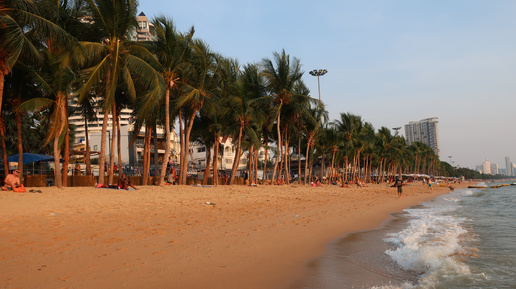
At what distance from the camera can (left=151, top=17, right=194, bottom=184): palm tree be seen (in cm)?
1944

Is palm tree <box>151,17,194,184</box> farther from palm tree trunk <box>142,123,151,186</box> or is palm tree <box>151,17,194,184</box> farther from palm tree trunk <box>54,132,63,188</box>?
palm tree trunk <box>54,132,63,188</box>

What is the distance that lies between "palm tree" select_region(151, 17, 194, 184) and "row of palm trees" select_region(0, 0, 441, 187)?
2.2 inches

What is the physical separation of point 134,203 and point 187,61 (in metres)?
11.6

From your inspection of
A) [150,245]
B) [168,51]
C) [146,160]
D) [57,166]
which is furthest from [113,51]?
[150,245]

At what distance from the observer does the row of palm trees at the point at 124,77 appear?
1479cm

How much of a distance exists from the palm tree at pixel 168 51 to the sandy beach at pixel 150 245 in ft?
32.3

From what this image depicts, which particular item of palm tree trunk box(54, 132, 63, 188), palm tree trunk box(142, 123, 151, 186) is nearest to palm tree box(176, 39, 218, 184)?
palm tree trunk box(142, 123, 151, 186)

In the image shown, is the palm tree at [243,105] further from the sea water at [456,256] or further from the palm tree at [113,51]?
the sea water at [456,256]

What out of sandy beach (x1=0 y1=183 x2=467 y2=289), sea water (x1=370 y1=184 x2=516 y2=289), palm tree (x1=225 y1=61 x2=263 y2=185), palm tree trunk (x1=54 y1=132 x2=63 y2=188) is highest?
palm tree (x1=225 y1=61 x2=263 y2=185)

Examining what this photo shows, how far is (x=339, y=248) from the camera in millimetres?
6809

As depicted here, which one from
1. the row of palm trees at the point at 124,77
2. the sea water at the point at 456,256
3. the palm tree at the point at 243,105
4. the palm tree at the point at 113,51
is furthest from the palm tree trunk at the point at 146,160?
the sea water at the point at 456,256

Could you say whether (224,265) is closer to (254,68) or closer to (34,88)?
(34,88)

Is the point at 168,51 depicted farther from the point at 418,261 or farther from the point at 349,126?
the point at 349,126

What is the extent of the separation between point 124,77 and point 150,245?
12.6 meters
